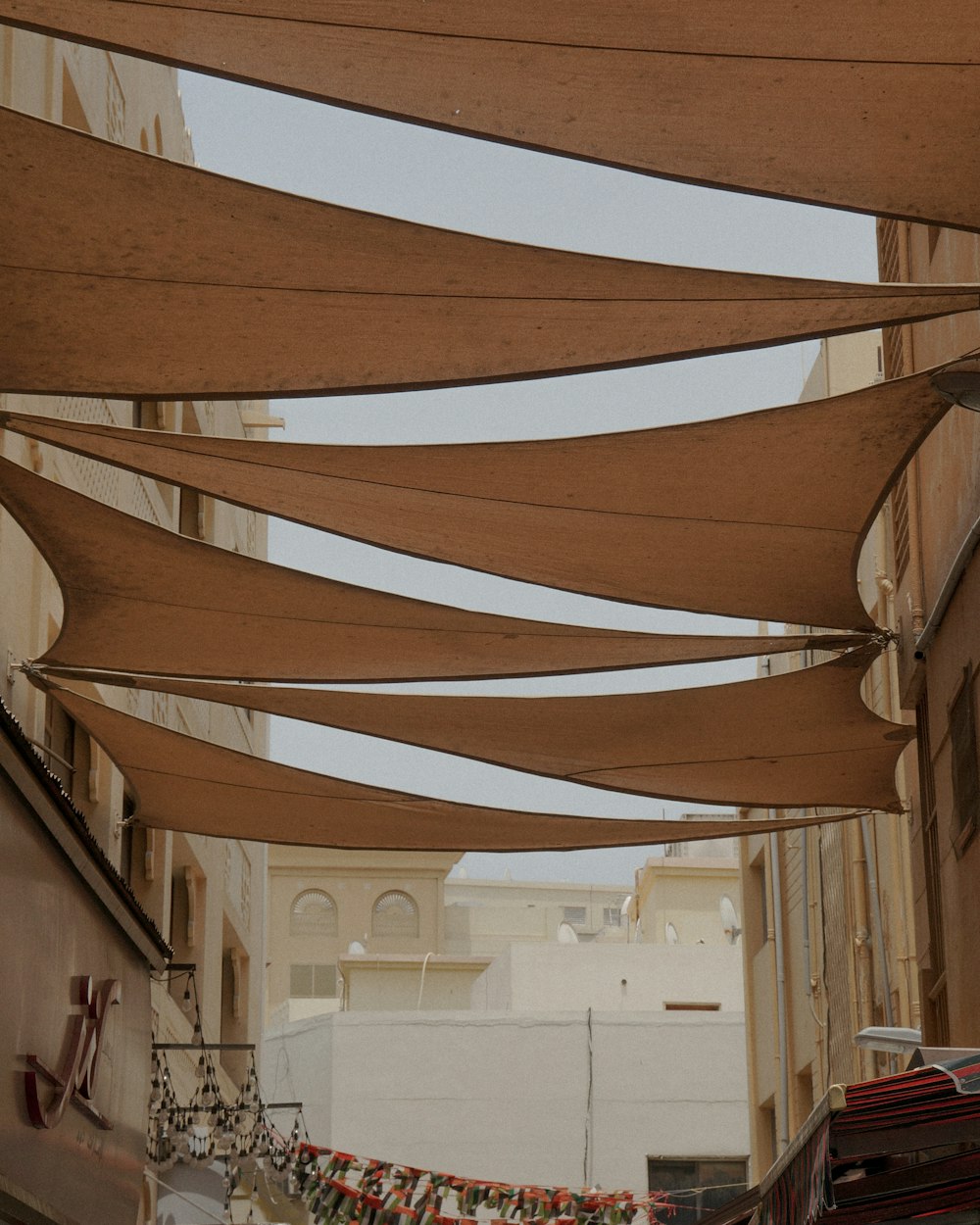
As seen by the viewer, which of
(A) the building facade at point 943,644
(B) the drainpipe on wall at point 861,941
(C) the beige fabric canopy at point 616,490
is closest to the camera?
(C) the beige fabric canopy at point 616,490

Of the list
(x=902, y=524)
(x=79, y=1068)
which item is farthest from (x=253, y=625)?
(x=902, y=524)

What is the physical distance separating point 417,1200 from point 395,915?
29674 mm

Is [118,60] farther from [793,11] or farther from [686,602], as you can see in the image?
[793,11]

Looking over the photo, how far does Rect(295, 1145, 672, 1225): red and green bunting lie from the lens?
14.8 meters

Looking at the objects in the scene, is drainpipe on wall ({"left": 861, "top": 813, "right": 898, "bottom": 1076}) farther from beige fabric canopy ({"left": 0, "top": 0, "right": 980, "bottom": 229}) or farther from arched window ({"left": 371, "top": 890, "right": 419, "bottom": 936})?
arched window ({"left": 371, "top": 890, "right": 419, "bottom": 936})

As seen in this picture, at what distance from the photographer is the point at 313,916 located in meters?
46.2

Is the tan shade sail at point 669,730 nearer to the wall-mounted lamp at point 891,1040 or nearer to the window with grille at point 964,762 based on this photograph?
the window with grille at point 964,762

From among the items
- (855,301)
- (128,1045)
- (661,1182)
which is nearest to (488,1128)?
(661,1182)

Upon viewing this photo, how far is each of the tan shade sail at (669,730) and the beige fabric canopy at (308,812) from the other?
0.31 meters

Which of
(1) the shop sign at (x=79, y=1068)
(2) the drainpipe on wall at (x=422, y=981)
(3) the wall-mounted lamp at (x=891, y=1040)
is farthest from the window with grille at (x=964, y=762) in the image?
(2) the drainpipe on wall at (x=422, y=981)

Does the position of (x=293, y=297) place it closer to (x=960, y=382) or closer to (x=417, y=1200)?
(x=960, y=382)

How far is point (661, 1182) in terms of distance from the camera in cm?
2627

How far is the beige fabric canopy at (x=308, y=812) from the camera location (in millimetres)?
9164

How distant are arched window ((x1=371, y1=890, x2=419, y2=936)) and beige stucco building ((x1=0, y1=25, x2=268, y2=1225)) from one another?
28.7 metres
